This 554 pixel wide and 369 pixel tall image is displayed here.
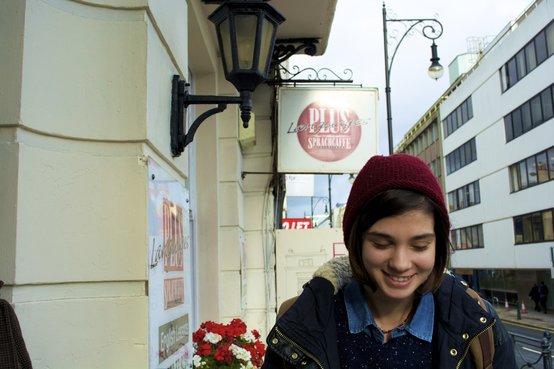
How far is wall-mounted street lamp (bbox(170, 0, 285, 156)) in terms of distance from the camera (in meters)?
2.87

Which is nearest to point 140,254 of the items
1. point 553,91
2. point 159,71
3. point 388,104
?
point 159,71

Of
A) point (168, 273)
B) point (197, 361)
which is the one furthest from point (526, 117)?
point (168, 273)

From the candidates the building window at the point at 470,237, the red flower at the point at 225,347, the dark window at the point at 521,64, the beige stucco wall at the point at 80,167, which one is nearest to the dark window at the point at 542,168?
the dark window at the point at 521,64

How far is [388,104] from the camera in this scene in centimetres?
1099

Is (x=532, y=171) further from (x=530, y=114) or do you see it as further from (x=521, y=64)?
(x=521, y=64)

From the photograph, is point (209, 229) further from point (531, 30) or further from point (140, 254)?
point (531, 30)

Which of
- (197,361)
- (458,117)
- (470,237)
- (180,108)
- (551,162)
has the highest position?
(458,117)

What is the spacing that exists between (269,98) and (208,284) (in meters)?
3.21

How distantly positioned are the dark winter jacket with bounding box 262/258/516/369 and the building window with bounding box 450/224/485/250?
36.4 meters

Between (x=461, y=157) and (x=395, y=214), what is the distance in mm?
41572

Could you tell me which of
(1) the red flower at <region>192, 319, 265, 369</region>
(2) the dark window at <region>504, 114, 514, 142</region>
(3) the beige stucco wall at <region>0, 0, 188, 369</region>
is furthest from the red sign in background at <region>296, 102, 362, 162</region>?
(2) the dark window at <region>504, 114, 514, 142</region>

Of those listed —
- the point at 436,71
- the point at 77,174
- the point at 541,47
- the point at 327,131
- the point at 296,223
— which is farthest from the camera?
the point at 541,47

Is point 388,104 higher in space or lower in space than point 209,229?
higher

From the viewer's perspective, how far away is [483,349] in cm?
148
